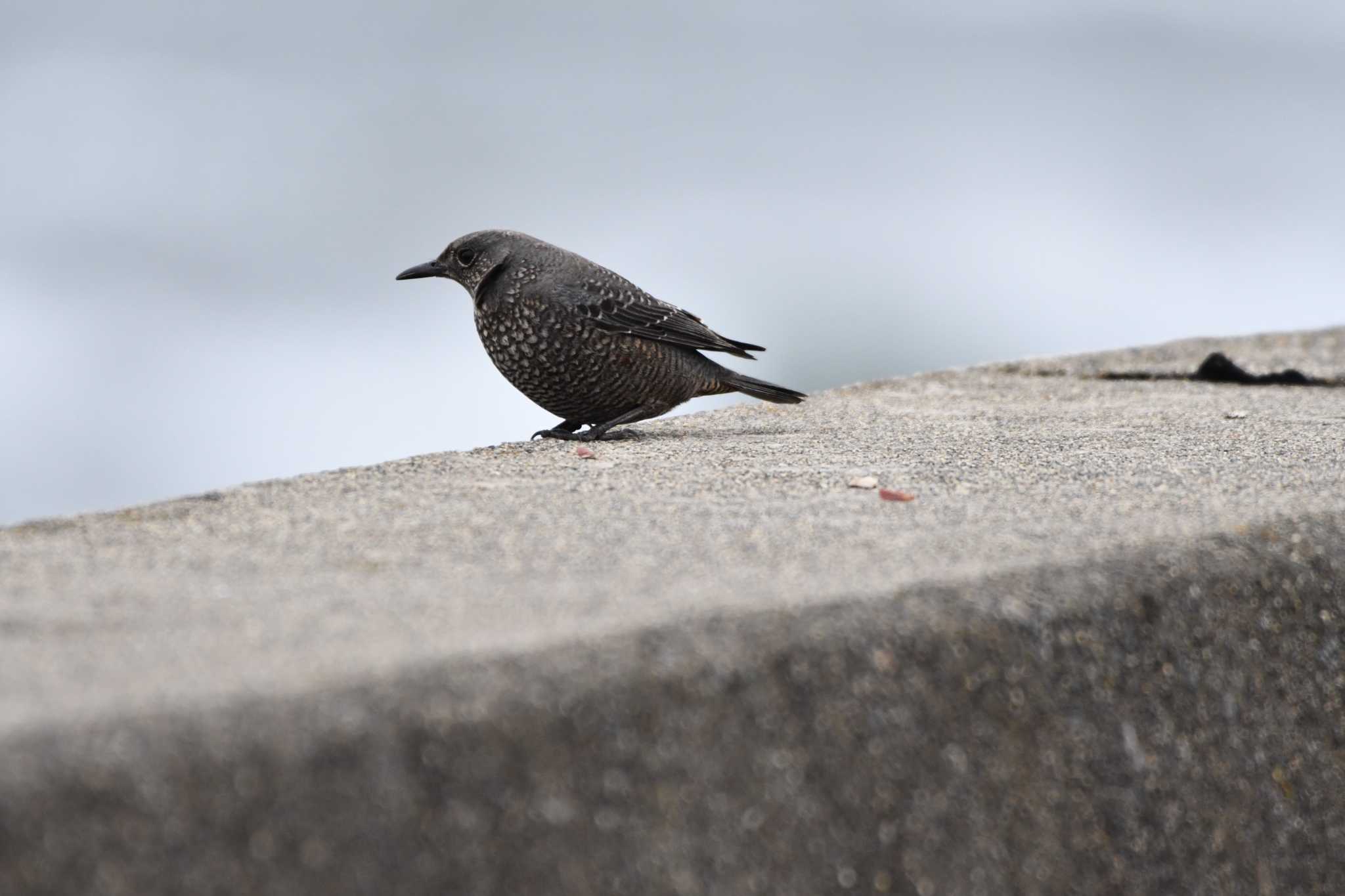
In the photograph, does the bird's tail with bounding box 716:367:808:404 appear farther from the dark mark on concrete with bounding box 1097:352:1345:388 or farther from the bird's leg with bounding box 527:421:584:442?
the dark mark on concrete with bounding box 1097:352:1345:388

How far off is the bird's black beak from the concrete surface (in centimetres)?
169

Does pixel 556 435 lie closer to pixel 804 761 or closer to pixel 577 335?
pixel 577 335

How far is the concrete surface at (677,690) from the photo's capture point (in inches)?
67.5

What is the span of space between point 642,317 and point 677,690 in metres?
2.76

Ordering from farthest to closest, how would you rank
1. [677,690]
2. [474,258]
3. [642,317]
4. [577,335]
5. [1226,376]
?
[1226,376]
[474,258]
[642,317]
[577,335]
[677,690]

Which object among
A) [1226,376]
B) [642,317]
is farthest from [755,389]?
[1226,376]

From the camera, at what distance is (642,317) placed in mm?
4609

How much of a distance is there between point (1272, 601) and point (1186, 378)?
4.31 meters

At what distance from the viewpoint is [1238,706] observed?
2564 mm

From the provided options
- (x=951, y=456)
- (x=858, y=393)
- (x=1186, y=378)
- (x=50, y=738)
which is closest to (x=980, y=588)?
(x=50, y=738)

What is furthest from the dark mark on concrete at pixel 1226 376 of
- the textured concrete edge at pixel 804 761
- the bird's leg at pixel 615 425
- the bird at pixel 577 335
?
the textured concrete edge at pixel 804 761

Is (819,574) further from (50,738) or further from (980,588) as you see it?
(50,738)

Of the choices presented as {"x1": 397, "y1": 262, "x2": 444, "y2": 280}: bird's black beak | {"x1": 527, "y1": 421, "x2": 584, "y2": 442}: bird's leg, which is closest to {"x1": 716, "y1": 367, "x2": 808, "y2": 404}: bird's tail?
{"x1": 527, "y1": 421, "x2": 584, "y2": 442}: bird's leg

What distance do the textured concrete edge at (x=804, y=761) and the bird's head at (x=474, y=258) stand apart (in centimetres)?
269
